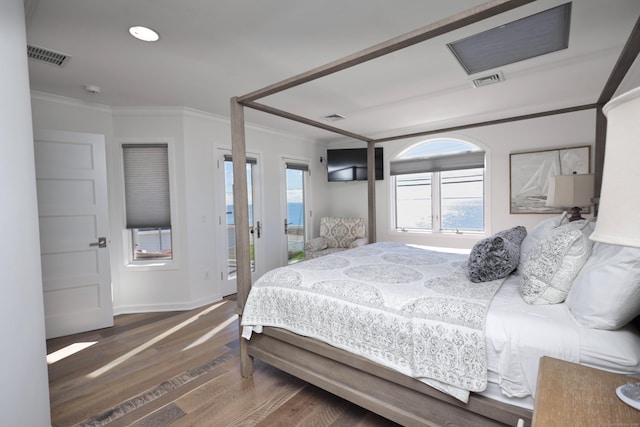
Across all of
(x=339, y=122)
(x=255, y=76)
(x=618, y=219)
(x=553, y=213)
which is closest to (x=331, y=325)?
(x=618, y=219)

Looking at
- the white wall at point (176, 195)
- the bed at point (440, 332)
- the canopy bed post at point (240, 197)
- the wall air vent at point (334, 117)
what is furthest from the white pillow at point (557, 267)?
the white wall at point (176, 195)

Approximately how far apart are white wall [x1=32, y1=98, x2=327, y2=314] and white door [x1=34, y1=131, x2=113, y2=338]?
0.33 m

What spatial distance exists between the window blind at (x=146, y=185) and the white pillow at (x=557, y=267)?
3.70m

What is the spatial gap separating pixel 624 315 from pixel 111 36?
10.4ft

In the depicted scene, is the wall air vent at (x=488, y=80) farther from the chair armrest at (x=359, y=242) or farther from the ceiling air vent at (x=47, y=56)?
the ceiling air vent at (x=47, y=56)

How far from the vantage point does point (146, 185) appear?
374 cm

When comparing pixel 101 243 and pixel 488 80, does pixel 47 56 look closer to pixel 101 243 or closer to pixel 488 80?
pixel 101 243

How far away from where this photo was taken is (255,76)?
277 cm

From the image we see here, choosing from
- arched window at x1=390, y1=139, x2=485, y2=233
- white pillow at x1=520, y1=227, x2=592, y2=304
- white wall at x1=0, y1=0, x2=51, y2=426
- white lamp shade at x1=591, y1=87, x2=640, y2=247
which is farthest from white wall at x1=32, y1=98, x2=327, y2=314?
white lamp shade at x1=591, y1=87, x2=640, y2=247

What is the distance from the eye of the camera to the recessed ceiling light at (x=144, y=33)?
1998 millimetres

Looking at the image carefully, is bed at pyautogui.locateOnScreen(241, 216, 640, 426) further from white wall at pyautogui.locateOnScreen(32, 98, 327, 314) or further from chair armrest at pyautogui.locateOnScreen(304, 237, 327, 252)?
chair armrest at pyautogui.locateOnScreen(304, 237, 327, 252)

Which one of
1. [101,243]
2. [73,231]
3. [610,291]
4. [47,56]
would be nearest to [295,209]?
[101,243]

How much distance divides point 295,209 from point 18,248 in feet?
13.5

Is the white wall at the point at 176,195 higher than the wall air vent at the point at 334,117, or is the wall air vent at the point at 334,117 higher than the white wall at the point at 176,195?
the wall air vent at the point at 334,117
